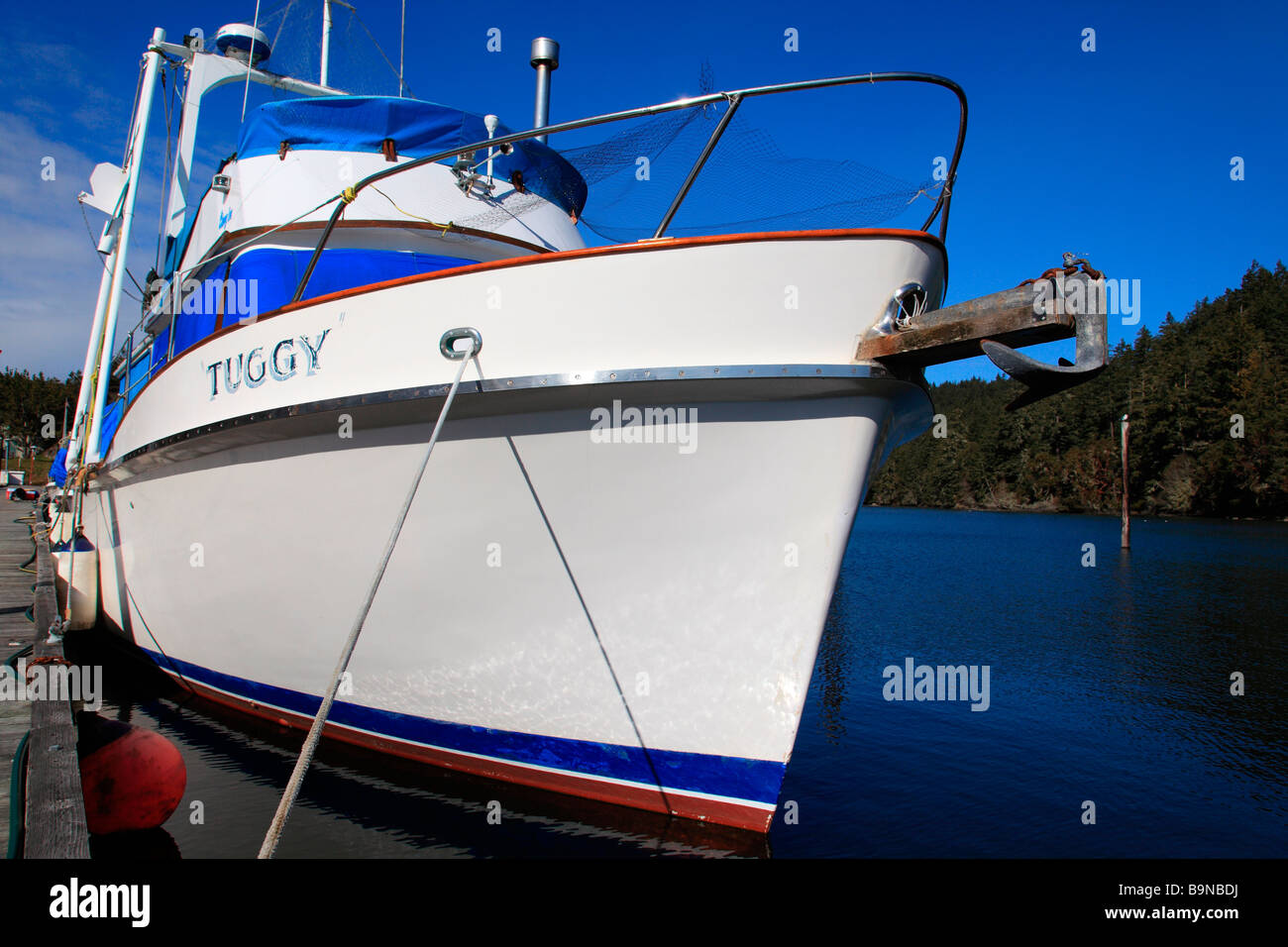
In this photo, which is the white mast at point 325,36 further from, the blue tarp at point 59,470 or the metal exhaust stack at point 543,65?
the blue tarp at point 59,470

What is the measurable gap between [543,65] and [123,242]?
170 inches

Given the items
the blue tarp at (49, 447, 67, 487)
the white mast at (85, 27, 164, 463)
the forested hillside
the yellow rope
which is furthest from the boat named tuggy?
the forested hillside

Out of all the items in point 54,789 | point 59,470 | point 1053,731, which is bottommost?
point 1053,731

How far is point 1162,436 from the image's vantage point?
55281 mm

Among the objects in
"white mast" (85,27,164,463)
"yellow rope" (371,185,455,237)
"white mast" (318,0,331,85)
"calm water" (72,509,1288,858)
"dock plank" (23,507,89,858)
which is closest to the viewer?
"dock plank" (23,507,89,858)

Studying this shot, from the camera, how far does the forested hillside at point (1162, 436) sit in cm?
4988

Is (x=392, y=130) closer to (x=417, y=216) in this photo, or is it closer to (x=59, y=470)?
(x=417, y=216)

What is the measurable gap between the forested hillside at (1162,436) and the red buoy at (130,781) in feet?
137

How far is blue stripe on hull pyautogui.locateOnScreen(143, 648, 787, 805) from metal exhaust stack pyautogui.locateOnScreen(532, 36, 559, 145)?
167 inches

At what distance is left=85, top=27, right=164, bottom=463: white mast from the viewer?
654cm

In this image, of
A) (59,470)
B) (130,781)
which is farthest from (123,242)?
(59,470)

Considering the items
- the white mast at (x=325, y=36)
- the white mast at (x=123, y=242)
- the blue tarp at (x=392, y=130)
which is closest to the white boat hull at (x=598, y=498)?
the blue tarp at (x=392, y=130)

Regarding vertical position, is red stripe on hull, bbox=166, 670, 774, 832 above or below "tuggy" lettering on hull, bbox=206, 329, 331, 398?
below

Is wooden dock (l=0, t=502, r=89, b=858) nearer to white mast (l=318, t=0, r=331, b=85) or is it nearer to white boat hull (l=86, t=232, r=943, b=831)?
white boat hull (l=86, t=232, r=943, b=831)
